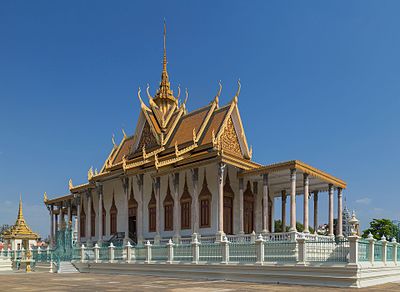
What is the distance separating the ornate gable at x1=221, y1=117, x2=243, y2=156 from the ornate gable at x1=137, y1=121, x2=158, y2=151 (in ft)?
15.6

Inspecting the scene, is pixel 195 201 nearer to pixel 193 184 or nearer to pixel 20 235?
pixel 193 184

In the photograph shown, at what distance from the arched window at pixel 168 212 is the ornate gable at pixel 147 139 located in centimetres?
396

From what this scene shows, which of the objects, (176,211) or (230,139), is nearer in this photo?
(176,211)

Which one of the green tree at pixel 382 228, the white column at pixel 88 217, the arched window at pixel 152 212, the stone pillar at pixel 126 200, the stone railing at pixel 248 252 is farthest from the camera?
the green tree at pixel 382 228

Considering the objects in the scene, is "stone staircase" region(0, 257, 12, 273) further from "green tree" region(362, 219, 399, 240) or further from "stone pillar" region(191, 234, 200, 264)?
"green tree" region(362, 219, 399, 240)

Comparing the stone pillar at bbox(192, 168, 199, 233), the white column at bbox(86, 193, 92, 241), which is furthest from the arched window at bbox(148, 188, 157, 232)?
the white column at bbox(86, 193, 92, 241)

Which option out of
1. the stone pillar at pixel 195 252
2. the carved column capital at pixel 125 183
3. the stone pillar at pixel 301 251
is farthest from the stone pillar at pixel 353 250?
the carved column capital at pixel 125 183

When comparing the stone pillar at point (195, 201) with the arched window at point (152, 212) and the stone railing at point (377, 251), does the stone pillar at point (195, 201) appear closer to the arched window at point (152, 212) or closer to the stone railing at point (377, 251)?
the arched window at point (152, 212)

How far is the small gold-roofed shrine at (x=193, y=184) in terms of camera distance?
2164 cm

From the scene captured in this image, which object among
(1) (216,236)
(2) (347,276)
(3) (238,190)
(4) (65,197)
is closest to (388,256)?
(2) (347,276)

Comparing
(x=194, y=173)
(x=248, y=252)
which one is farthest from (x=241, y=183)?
(x=248, y=252)

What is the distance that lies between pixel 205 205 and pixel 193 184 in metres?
1.46

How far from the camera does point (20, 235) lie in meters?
46.1

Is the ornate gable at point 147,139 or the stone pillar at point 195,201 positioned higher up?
the ornate gable at point 147,139
